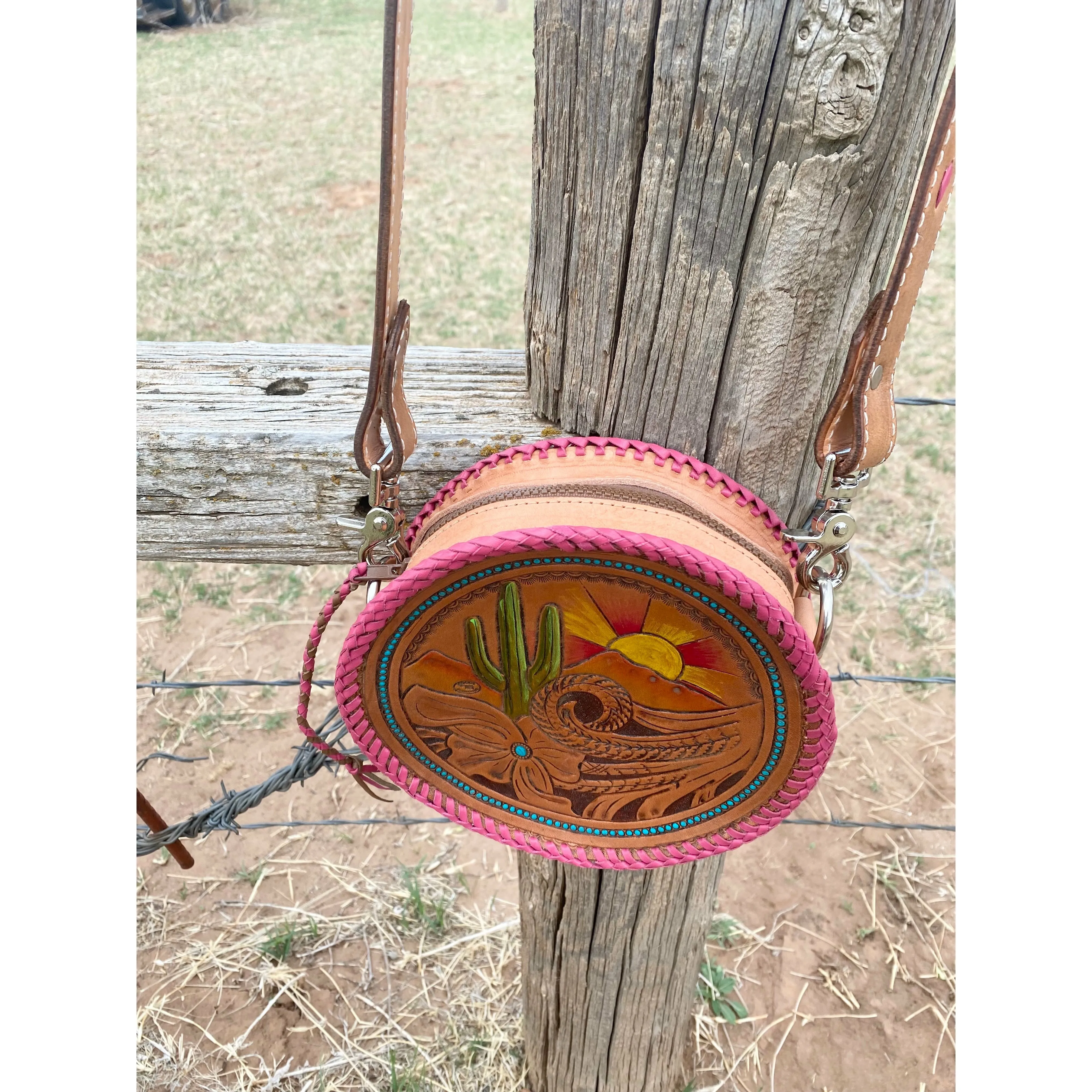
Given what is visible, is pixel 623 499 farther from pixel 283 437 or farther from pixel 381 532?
pixel 283 437

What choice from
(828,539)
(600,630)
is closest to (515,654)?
(600,630)

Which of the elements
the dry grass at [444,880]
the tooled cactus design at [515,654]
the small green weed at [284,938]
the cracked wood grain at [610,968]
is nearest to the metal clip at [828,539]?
the tooled cactus design at [515,654]

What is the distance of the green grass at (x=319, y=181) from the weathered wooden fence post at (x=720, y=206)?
1707 millimetres

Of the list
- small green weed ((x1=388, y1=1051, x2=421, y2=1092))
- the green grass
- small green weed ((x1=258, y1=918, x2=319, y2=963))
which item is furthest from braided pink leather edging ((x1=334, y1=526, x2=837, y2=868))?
the green grass

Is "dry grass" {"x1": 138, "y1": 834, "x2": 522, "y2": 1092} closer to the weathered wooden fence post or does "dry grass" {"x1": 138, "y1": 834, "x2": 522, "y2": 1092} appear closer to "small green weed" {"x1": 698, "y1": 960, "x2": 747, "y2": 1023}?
"small green weed" {"x1": 698, "y1": 960, "x2": 747, "y2": 1023}

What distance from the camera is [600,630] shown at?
816mm

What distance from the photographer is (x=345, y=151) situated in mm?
6699

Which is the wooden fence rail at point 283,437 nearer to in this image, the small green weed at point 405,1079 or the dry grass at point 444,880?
the dry grass at point 444,880

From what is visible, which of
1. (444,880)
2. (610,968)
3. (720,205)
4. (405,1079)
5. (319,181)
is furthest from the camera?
(319,181)

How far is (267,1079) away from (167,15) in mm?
11401

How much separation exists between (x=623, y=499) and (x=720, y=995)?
1583 millimetres

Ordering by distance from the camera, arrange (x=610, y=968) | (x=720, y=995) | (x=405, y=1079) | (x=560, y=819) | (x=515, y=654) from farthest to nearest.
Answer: (x=720, y=995)
(x=405, y=1079)
(x=610, y=968)
(x=560, y=819)
(x=515, y=654)

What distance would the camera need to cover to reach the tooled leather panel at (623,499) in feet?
2.68

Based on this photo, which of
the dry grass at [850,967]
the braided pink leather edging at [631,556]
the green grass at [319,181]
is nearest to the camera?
the braided pink leather edging at [631,556]
